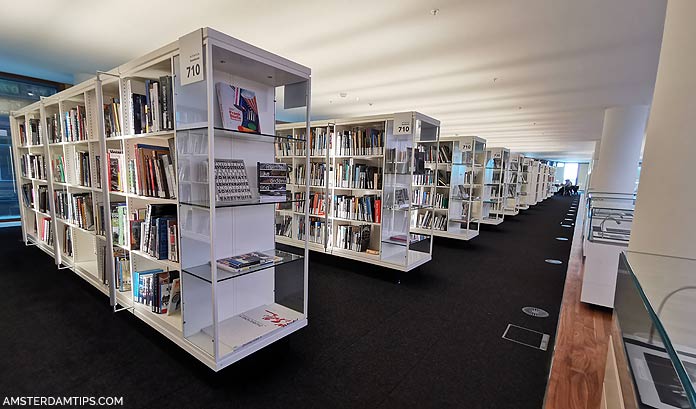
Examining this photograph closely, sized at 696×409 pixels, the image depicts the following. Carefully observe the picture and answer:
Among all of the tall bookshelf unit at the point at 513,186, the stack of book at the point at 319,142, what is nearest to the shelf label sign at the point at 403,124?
the stack of book at the point at 319,142

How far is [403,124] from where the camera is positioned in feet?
11.8

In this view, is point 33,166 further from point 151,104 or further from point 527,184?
point 527,184

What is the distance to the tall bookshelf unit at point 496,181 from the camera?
25.0 ft

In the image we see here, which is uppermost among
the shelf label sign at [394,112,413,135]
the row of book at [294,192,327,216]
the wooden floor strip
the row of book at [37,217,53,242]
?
the shelf label sign at [394,112,413,135]

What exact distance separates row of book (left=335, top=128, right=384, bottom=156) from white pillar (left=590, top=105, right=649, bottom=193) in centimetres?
473

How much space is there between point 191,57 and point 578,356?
11.8 ft

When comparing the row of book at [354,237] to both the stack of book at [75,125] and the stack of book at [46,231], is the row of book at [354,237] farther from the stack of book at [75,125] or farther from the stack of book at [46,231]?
the stack of book at [46,231]

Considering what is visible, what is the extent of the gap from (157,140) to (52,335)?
183cm

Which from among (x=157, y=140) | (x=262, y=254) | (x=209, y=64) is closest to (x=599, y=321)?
(x=262, y=254)

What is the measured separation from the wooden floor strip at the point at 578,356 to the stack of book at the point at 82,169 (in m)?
4.43

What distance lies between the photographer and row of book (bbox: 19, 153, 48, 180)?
4.06 metres

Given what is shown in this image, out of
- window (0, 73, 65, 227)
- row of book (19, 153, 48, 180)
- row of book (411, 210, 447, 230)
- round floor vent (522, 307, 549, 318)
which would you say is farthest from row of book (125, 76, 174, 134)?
window (0, 73, 65, 227)

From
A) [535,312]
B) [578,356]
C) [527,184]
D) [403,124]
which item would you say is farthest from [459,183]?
[527,184]

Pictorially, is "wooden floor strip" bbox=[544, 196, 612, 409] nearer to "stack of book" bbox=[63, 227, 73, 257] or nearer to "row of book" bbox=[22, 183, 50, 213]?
"stack of book" bbox=[63, 227, 73, 257]
